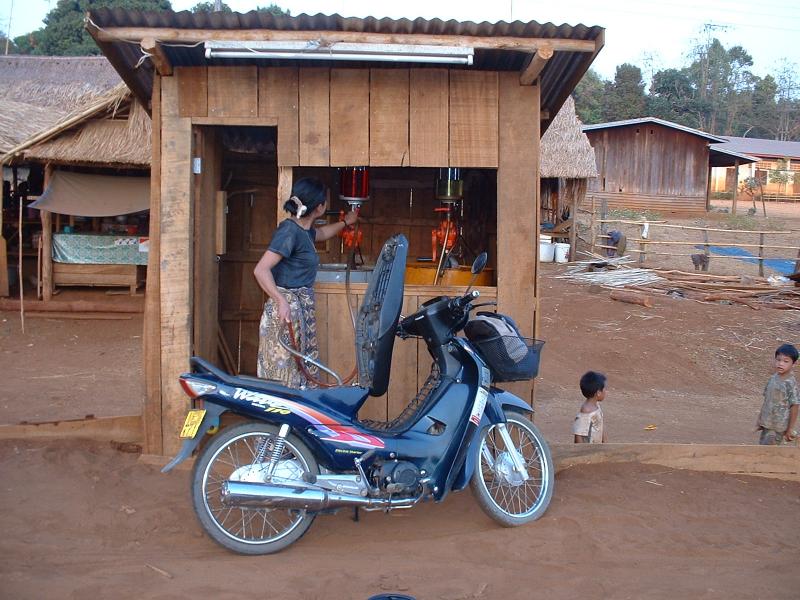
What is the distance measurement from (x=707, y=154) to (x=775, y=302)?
14409 millimetres

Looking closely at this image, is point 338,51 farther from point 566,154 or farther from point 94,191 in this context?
point 566,154

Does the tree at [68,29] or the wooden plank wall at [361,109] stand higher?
the tree at [68,29]

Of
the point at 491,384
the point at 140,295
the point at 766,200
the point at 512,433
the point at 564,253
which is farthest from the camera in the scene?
the point at 766,200

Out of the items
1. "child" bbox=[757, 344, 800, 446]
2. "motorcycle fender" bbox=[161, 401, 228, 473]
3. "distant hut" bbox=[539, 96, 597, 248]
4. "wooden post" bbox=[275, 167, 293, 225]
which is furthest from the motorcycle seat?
"distant hut" bbox=[539, 96, 597, 248]

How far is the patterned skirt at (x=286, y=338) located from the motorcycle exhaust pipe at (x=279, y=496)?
1.16 meters

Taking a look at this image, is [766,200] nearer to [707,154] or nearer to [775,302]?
[707,154]

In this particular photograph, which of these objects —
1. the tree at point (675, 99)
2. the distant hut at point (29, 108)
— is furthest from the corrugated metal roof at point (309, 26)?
the tree at point (675, 99)

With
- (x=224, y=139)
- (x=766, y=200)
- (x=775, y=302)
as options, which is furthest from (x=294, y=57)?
(x=766, y=200)

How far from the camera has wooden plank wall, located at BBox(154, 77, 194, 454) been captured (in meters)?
5.41

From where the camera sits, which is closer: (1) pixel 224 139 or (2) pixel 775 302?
(1) pixel 224 139

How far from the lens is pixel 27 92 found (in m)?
17.8

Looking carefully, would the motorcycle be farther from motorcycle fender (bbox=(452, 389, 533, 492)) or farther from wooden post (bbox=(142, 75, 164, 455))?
wooden post (bbox=(142, 75, 164, 455))

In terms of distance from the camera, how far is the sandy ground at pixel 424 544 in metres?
3.75

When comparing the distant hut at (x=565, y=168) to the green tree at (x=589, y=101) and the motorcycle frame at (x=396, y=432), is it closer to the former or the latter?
the motorcycle frame at (x=396, y=432)
